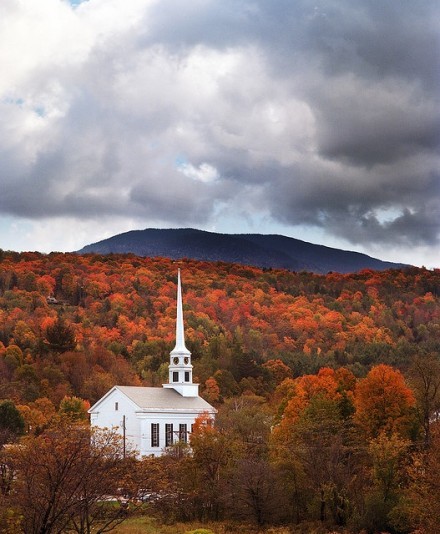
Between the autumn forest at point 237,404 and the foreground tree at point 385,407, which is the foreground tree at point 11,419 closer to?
the autumn forest at point 237,404

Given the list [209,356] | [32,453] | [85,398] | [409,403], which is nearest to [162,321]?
[209,356]

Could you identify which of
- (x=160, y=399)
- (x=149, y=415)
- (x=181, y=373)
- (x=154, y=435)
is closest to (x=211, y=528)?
(x=154, y=435)

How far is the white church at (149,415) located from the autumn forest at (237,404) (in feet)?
8.79

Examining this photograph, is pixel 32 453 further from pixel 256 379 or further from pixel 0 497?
pixel 256 379

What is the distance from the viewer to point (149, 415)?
289 ft

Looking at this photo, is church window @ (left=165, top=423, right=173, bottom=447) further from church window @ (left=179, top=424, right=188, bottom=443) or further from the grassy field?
the grassy field

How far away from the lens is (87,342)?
14225 cm

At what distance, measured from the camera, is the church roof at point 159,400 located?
8844 cm

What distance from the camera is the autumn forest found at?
180 feet

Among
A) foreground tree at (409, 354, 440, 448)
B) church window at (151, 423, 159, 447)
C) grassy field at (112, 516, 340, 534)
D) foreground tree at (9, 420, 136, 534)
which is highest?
foreground tree at (409, 354, 440, 448)

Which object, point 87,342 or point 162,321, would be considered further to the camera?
point 162,321

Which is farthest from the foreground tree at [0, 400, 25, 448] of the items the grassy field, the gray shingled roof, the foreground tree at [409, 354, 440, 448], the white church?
the foreground tree at [409, 354, 440, 448]

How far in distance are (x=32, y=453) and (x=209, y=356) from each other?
75.7 meters

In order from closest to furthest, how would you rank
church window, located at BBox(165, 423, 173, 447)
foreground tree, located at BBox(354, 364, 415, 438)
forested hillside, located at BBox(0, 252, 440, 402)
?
foreground tree, located at BBox(354, 364, 415, 438) → church window, located at BBox(165, 423, 173, 447) → forested hillside, located at BBox(0, 252, 440, 402)
